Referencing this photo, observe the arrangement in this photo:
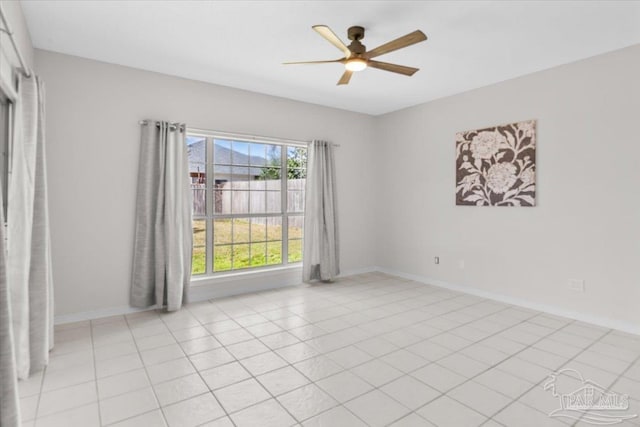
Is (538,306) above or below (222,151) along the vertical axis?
below

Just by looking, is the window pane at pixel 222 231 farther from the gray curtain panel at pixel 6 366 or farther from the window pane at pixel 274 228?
the gray curtain panel at pixel 6 366

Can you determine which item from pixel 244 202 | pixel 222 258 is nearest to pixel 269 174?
pixel 244 202

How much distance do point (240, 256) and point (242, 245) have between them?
0.15m

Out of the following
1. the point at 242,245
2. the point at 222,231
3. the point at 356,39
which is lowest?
the point at 242,245

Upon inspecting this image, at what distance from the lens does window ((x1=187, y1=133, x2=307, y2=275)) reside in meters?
4.36

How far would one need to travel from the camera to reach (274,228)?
498 centimetres

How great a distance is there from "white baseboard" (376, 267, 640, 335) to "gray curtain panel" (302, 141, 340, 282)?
4.19ft

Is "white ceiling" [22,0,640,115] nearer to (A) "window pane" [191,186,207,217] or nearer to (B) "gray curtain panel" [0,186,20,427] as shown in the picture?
(A) "window pane" [191,186,207,217]

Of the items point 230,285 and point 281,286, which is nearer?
point 230,285

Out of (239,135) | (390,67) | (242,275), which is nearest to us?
(390,67)

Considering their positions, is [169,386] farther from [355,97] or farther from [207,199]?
[355,97]

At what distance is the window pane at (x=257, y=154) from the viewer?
4.74 m

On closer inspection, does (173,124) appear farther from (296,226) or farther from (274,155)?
(296,226)

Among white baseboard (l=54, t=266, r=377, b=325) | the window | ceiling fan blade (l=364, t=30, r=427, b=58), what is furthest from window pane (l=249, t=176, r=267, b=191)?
ceiling fan blade (l=364, t=30, r=427, b=58)
